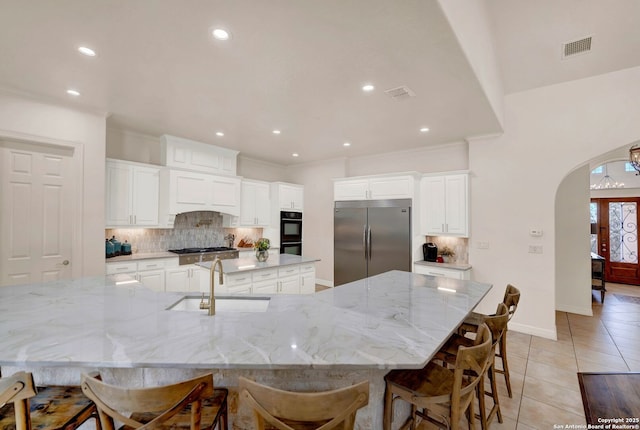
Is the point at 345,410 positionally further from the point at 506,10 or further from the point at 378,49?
the point at 506,10

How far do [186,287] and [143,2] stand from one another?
367cm

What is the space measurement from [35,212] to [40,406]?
106 inches

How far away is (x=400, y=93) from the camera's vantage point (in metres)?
2.80

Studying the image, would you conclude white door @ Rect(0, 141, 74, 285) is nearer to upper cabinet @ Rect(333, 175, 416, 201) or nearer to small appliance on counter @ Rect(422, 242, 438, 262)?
upper cabinet @ Rect(333, 175, 416, 201)

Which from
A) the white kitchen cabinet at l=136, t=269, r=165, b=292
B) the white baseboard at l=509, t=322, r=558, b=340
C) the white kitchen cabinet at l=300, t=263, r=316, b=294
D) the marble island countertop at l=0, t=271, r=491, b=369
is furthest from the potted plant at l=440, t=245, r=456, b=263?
the white kitchen cabinet at l=136, t=269, r=165, b=292

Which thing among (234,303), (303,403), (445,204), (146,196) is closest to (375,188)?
(445,204)

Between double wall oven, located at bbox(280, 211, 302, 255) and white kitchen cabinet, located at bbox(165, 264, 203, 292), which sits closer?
white kitchen cabinet, located at bbox(165, 264, 203, 292)

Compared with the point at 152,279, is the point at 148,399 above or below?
above

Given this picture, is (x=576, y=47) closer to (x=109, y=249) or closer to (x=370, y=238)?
(x=370, y=238)

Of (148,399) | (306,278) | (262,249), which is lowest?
(306,278)

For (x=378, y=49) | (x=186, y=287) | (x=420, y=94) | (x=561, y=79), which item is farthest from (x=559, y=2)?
(x=186, y=287)

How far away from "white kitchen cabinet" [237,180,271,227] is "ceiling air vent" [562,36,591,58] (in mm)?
4860

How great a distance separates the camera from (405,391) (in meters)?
1.42

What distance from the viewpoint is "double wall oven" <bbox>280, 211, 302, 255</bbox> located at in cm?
589
